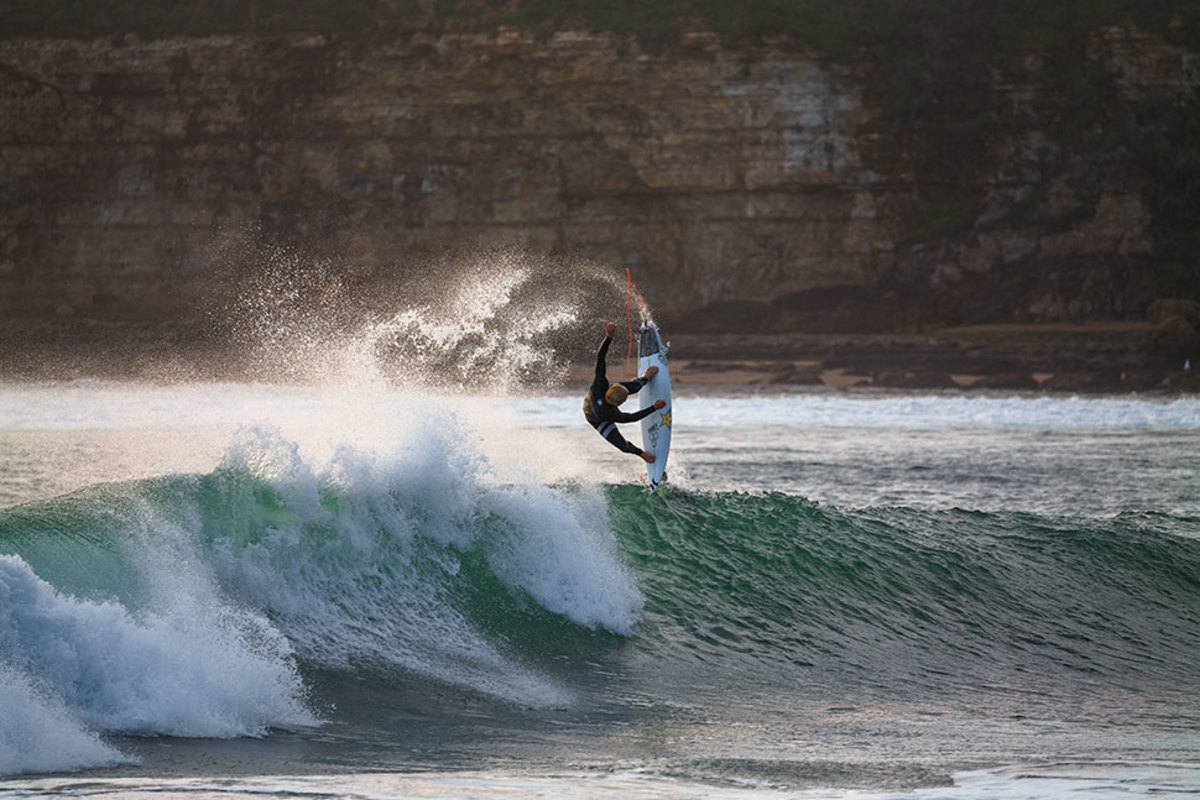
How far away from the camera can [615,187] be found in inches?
1417

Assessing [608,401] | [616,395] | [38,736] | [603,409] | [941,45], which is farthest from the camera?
[941,45]

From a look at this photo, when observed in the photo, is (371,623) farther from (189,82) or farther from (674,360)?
(189,82)

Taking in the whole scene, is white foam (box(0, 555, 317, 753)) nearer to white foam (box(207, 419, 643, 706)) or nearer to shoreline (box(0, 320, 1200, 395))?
white foam (box(207, 419, 643, 706))

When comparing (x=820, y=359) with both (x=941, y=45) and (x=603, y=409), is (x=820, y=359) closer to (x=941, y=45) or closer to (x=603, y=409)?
(x=941, y=45)

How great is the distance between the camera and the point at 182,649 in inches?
253

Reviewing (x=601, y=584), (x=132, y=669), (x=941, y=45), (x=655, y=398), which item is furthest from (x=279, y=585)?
(x=941, y=45)

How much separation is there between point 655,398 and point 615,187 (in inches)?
999

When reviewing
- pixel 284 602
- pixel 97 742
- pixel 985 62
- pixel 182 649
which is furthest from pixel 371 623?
pixel 985 62

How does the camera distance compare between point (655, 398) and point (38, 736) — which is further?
point (655, 398)

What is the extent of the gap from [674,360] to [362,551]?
985 inches

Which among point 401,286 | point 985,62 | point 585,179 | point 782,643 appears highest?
point 985,62

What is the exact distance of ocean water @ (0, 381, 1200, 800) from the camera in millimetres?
5898

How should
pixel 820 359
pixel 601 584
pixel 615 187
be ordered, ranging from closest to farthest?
pixel 601 584 < pixel 820 359 < pixel 615 187

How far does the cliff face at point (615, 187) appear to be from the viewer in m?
35.9
